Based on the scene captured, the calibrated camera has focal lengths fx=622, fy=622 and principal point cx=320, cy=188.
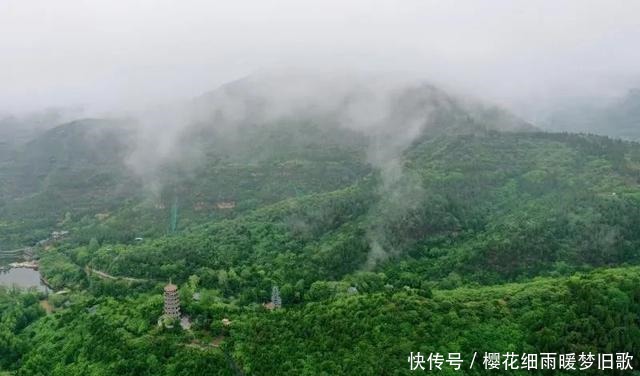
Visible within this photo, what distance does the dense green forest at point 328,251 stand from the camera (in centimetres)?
6456

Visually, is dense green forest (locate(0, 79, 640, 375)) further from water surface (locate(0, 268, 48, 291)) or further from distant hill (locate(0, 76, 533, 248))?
water surface (locate(0, 268, 48, 291))

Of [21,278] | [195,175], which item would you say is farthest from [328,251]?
[195,175]

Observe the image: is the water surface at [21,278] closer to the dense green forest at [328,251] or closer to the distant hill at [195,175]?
the dense green forest at [328,251]

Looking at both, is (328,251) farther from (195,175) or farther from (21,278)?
(195,175)

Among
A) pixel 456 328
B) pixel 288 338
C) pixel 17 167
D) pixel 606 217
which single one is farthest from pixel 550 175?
pixel 17 167

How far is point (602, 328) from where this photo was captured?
209ft

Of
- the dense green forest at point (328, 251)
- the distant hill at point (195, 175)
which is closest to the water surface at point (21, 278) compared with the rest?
the dense green forest at point (328, 251)

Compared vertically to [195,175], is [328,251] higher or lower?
lower

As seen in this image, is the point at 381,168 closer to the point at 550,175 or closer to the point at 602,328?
the point at 550,175

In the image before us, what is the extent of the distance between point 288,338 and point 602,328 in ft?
106

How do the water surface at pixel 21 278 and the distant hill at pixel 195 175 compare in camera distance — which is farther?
the distant hill at pixel 195 175

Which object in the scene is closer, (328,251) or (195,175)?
(328,251)

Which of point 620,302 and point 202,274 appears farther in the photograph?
point 202,274

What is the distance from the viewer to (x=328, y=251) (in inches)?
3984
